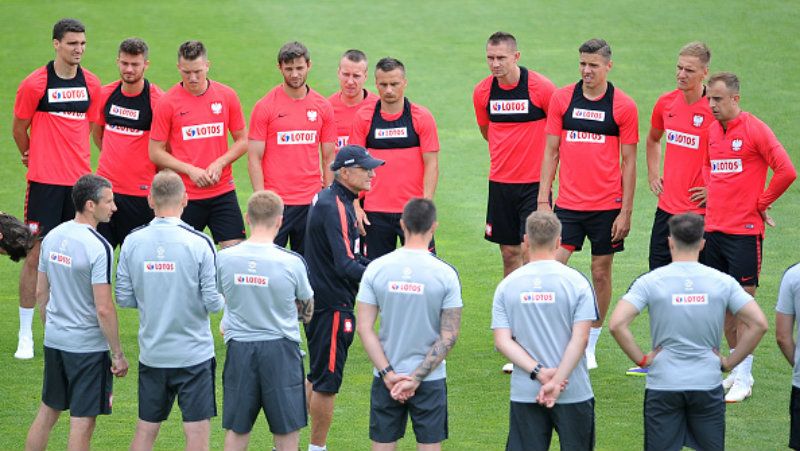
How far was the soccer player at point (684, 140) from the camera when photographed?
10008mm

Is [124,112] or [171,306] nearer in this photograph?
[171,306]

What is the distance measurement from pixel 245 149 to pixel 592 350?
11.7ft

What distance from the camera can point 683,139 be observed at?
1021 cm

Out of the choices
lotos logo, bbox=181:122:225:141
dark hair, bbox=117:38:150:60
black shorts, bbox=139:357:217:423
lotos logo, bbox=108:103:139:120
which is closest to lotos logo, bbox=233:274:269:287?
black shorts, bbox=139:357:217:423

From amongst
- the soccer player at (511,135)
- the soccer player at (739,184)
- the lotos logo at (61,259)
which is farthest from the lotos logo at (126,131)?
the soccer player at (739,184)

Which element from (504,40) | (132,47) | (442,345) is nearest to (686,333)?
(442,345)

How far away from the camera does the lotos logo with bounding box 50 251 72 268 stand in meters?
7.68

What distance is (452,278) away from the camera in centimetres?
713

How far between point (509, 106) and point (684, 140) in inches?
64.5

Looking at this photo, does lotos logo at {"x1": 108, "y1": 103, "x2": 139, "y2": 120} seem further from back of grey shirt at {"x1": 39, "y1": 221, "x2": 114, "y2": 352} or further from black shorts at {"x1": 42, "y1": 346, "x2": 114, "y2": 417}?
black shorts at {"x1": 42, "y1": 346, "x2": 114, "y2": 417}

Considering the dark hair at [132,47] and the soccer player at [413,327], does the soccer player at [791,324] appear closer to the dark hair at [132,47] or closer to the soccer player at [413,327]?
the soccer player at [413,327]

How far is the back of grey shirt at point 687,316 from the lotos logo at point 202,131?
491 centimetres

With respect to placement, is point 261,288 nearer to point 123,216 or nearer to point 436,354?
point 436,354

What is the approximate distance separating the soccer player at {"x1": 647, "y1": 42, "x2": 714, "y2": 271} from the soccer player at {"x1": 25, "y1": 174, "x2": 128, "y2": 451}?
191 inches
